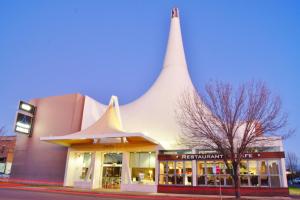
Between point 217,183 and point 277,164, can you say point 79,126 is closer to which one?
point 217,183

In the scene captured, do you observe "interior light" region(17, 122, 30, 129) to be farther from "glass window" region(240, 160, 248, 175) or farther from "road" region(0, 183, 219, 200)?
"glass window" region(240, 160, 248, 175)

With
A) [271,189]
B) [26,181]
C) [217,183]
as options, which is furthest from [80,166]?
[271,189]

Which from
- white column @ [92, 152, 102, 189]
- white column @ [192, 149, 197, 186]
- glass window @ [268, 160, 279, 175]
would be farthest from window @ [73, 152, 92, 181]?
glass window @ [268, 160, 279, 175]

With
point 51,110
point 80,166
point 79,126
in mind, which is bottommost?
point 80,166

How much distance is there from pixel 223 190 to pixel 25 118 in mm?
23192

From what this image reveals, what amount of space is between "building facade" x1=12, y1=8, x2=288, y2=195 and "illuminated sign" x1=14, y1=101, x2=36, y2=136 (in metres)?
0.70

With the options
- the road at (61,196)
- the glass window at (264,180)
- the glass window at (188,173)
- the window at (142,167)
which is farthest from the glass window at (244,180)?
the window at (142,167)

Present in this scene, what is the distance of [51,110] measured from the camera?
30.1m

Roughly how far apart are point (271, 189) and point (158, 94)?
53.1 feet

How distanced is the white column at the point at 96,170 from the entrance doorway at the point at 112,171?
54 centimetres

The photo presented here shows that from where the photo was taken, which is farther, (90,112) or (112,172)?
(90,112)

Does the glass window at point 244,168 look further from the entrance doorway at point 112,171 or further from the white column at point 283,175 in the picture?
the entrance doorway at point 112,171

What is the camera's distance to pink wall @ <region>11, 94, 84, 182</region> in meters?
28.0

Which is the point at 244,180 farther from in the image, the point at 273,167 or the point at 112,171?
the point at 112,171
